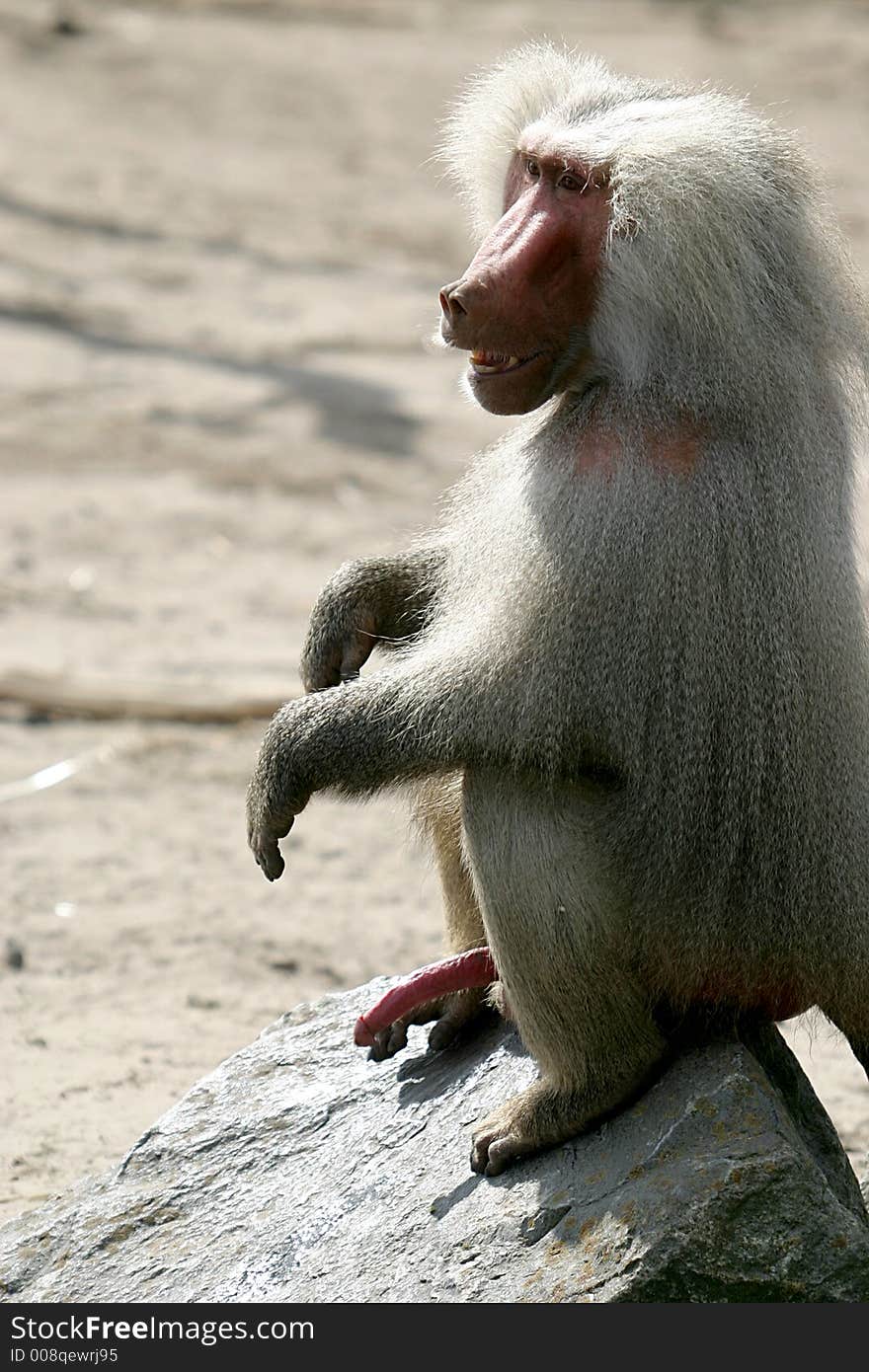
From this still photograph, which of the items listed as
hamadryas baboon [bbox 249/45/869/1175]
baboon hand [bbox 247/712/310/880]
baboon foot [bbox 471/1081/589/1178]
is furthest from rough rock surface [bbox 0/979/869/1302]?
baboon hand [bbox 247/712/310/880]

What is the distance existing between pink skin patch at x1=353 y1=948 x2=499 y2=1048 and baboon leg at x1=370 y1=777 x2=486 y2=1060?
74mm

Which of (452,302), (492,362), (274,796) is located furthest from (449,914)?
(452,302)

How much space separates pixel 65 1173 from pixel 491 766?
1.46m

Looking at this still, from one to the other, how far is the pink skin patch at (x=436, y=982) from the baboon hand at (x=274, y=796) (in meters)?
0.30

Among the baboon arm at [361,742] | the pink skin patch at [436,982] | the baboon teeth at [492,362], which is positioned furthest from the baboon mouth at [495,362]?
the pink skin patch at [436,982]

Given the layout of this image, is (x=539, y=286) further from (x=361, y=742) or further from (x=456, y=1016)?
(x=456, y=1016)

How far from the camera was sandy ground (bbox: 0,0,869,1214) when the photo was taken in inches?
180

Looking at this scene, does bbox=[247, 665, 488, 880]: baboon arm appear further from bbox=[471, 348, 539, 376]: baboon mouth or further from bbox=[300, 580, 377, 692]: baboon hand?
bbox=[471, 348, 539, 376]: baboon mouth

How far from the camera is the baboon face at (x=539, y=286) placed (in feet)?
9.56

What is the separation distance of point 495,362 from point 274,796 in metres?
0.79

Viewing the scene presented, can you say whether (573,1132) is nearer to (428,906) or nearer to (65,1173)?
(65,1173)

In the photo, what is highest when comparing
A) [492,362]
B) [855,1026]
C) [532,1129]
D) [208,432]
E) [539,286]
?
[539,286]

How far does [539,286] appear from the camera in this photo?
294 centimetres

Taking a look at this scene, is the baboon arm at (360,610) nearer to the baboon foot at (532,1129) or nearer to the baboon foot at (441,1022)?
the baboon foot at (441,1022)
